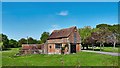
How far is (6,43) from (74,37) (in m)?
51.1

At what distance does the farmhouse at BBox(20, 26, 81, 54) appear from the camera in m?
→ 52.1

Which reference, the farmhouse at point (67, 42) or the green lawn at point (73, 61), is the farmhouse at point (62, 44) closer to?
the farmhouse at point (67, 42)

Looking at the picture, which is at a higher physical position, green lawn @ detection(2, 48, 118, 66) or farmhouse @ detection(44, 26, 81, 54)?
farmhouse @ detection(44, 26, 81, 54)

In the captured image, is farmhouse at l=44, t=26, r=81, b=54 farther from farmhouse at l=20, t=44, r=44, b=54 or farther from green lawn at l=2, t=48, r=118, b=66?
green lawn at l=2, t=48, r=118, b=66

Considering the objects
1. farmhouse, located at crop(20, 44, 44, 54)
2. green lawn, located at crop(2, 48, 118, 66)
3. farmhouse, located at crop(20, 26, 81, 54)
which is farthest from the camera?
farmhouse, located at crop(20, 44, 44, 54)

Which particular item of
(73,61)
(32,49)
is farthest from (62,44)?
(73,61)

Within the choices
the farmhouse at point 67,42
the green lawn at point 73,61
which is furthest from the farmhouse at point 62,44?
the green lawn at point 73,61

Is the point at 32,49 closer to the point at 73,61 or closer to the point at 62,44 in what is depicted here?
the point at 62,44

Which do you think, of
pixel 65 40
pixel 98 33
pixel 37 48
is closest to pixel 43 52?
pixel 37 48

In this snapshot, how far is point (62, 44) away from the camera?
2088 inches

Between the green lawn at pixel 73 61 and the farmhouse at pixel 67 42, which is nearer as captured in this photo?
the green lawn at pixel 73 61

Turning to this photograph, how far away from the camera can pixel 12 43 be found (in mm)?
101750

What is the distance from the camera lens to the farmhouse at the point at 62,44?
52094 mm

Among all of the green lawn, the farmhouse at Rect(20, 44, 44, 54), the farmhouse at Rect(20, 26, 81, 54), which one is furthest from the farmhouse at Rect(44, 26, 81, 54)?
the green lawn
